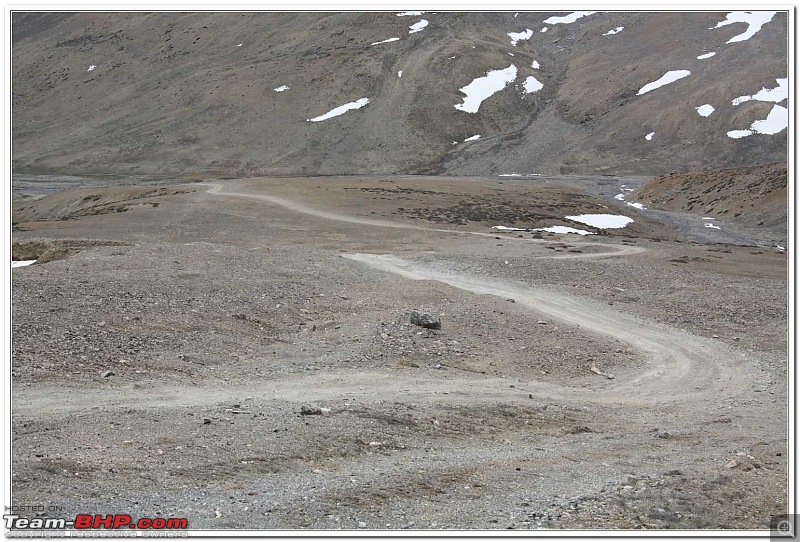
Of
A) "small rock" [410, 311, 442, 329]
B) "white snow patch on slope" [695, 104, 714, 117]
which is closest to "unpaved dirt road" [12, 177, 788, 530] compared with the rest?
"small rock" [410, 311, 442, 329]

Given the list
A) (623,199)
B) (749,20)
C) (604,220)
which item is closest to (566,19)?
(749,20)

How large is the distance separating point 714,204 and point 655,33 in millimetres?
81789

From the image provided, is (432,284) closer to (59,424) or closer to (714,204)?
(59,424)

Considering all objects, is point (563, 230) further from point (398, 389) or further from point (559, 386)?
point (398, 389)

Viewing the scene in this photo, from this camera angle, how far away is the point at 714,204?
62.9m

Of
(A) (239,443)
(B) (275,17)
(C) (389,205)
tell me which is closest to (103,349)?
(A) (239,443)

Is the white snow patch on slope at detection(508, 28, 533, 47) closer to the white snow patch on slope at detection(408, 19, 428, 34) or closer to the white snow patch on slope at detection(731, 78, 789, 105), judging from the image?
the white snow patch on slope at detection(408, 19, 428, 34)

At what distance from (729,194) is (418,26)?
9018cm

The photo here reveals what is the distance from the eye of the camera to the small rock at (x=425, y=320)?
2164 centimetres

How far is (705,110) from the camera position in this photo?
108m

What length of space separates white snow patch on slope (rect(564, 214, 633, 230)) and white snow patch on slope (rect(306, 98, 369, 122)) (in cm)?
6913

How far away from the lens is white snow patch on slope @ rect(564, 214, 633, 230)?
179ft

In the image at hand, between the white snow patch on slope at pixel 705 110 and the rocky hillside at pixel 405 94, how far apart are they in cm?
22

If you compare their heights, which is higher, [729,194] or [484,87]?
[729,194]
